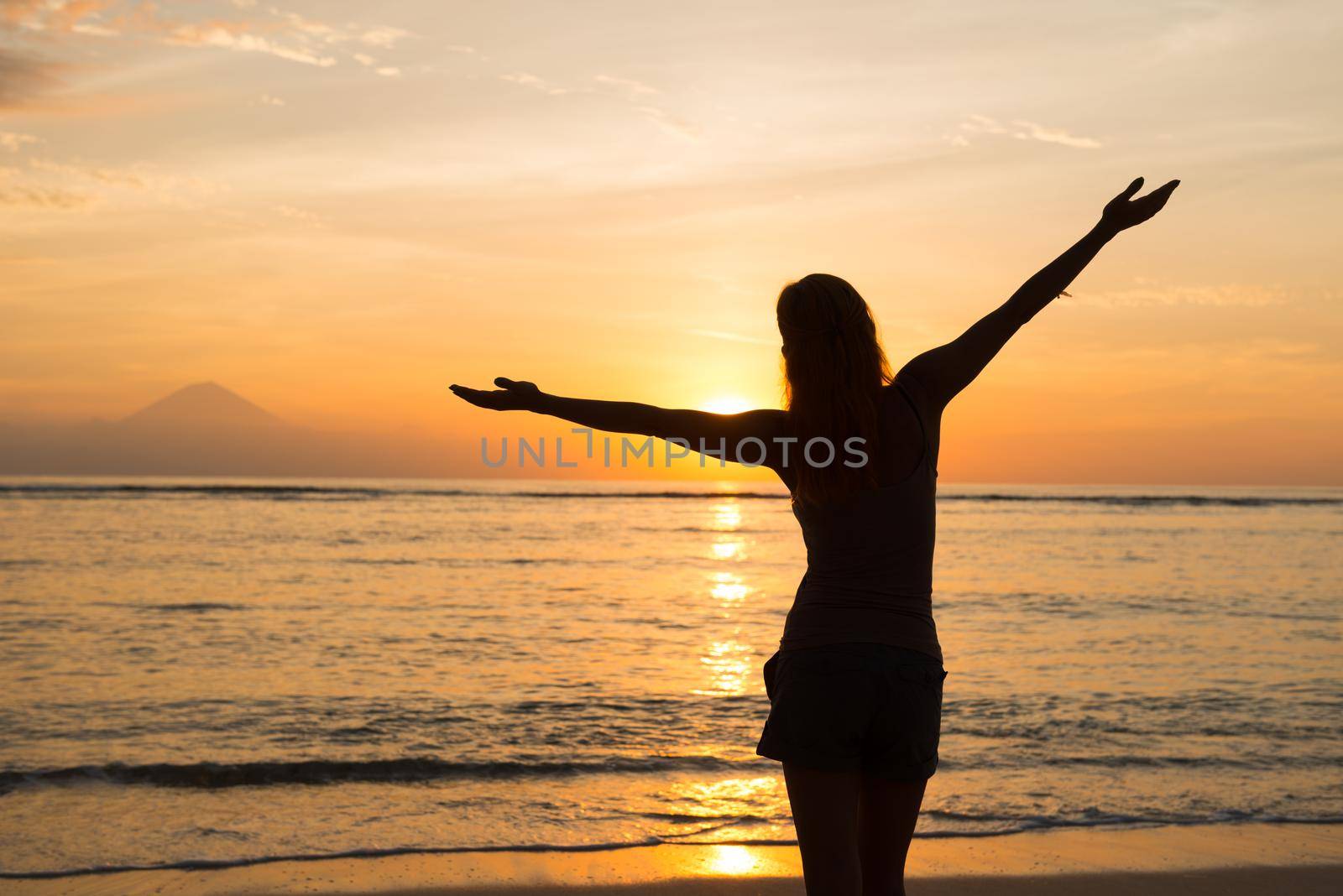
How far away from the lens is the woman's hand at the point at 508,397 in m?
2.34

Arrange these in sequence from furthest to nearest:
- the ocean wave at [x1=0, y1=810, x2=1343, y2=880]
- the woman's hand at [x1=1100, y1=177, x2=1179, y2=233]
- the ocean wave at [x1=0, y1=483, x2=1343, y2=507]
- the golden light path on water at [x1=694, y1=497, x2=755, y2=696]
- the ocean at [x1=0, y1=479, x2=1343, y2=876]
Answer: the ocean wave at [x1=0, y1=483, x2=1343, y2=507]
the golden light path on water at [x1=694, y1=497, x2=755, y2=696]
the ocean at [x1=0, y1=479, x2=1343, y2=876]
the ocean wave at [x1=0, y1=810, x2=1343, y2=880]
the woman's hand at [x1=1100, y1=177, x2=1179, y2=233]

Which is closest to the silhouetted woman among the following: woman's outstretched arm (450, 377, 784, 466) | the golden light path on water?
woman's outstretched arm (450, 377, 784, 466)

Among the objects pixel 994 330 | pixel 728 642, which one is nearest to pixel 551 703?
pixel 728 642

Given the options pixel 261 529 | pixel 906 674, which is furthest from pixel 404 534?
pixel 906 674

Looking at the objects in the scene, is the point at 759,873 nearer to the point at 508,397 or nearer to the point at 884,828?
the point at 884,828

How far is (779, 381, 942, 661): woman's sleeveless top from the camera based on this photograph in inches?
87.5

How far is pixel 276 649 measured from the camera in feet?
38.6

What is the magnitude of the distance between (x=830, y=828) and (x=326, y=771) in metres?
5.88

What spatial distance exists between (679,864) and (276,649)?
25.1ft

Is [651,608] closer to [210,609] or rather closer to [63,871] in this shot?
[210,609]

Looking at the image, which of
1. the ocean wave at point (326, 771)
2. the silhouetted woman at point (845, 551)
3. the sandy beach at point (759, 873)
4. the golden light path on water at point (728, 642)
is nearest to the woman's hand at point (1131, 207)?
the silhouetted woman at point (845, 551)

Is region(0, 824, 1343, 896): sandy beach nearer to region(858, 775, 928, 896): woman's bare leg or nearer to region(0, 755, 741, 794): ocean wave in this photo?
region(0, 755, 741, 794): ocean wave

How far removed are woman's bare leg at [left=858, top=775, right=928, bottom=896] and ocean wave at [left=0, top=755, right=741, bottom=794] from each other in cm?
511

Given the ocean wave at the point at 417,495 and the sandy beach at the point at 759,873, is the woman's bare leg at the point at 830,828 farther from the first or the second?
the ocean wave at the point at 417,495
